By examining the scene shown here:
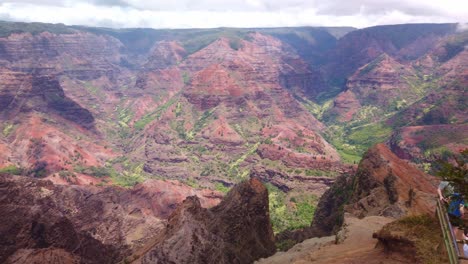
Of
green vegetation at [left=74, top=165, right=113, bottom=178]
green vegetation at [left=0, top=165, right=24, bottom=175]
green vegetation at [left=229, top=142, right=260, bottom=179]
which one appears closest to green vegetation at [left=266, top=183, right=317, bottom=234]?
green vegetation at [left=229, top=142, right=260, bottom=179]

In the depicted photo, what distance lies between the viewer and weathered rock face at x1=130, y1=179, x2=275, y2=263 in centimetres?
→ 5194

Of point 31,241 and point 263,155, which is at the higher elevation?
point 31,241

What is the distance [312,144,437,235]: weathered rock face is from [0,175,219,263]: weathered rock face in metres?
42.0

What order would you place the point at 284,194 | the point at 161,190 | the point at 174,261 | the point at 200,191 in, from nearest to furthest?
the point at 174,261 < the point at 161,190 < the point at 200,191 < the point at 284,194

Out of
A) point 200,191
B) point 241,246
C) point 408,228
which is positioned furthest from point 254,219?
point 200,191

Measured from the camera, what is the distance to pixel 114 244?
82938 millimetres

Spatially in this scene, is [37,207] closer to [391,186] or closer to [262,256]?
[262,256]

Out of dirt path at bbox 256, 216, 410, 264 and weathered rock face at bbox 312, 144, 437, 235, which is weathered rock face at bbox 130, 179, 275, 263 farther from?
weathered rock face at bbox 312, 144, 437, 235

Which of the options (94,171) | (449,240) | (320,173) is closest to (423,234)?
(449,240)

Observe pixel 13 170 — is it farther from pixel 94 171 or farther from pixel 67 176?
pixel 94 171

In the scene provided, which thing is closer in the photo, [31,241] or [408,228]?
[408,228]

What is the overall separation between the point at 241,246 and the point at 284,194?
79.2m

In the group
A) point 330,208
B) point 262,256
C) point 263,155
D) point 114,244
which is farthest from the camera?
point 263,155

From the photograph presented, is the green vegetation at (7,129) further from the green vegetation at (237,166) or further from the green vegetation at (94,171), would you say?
the green vegetation at (237,166)
